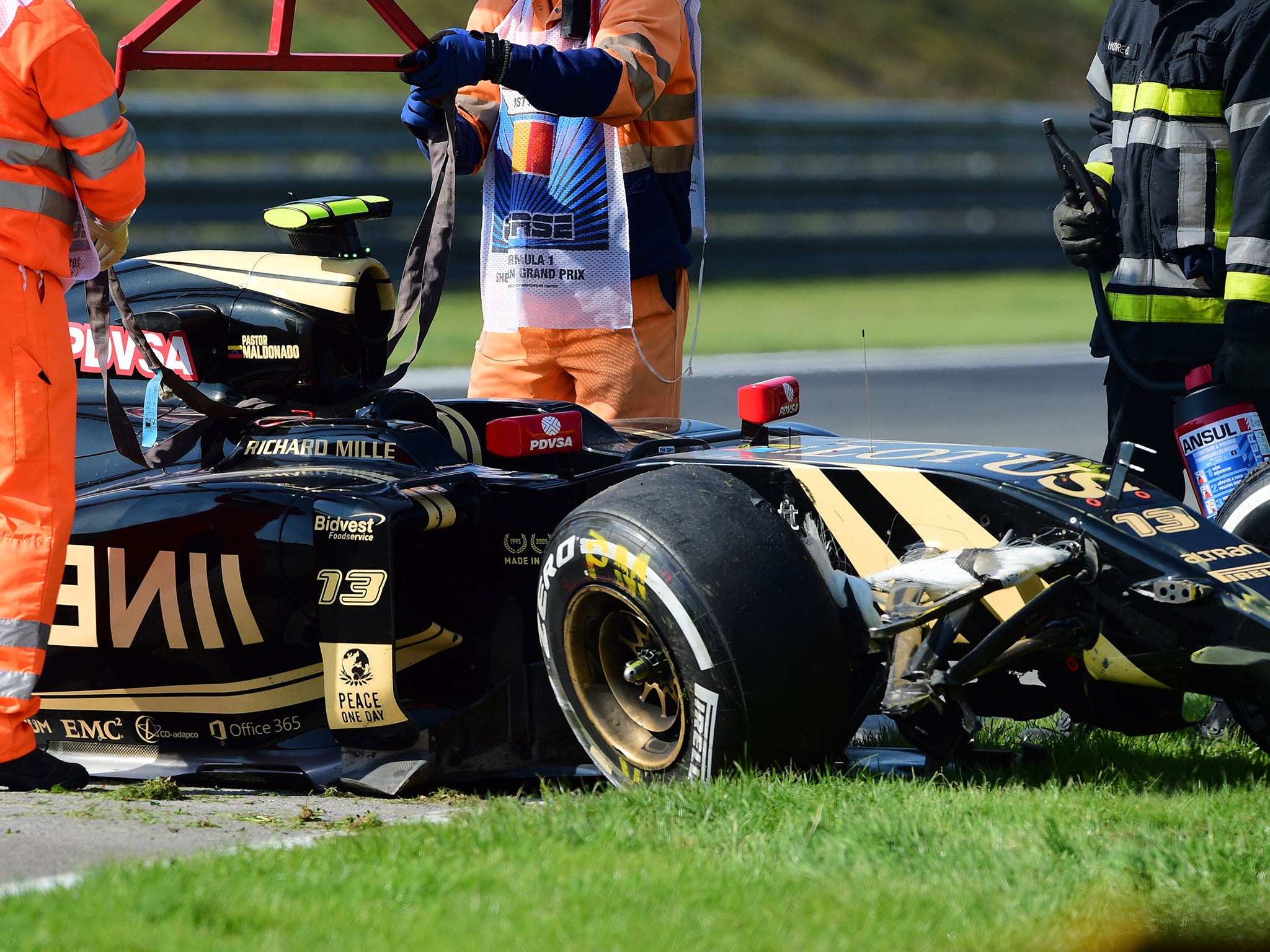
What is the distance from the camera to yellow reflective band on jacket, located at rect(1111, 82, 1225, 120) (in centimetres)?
461

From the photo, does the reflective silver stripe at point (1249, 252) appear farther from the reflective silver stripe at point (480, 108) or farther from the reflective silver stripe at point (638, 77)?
the reflective silver stripe at point (480, 108)

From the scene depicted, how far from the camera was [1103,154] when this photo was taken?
5.13 metres

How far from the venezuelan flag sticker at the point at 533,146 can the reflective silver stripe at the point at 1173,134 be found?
1.68m

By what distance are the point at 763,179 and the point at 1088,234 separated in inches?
478

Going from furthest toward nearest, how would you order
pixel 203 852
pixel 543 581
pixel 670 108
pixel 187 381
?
pixel 670 108 < pixel 187 381 < pixel 543 581 < pixel 203 852

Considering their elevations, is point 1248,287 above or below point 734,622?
above

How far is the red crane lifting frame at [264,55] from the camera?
4.12m

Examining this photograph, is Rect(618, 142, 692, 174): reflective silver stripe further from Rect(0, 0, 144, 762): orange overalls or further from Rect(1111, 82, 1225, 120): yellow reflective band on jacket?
Rect(0, 0, 144, 762): orange overalls

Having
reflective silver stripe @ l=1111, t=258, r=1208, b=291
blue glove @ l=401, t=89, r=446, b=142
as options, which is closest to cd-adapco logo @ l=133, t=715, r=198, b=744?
blue glove @ l=401, t=89, r=446, b=142

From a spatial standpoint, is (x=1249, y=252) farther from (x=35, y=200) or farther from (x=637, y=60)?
(x=35, y=200)

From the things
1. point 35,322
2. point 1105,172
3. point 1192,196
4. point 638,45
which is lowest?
point 35,322

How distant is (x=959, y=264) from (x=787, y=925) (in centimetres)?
1593

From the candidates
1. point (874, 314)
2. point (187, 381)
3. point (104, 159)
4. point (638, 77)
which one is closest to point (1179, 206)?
point (638, 77)

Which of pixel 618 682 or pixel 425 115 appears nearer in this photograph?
pixel 618 682
